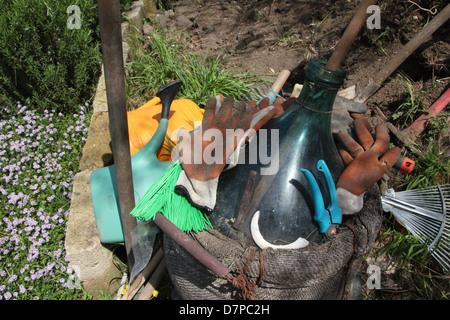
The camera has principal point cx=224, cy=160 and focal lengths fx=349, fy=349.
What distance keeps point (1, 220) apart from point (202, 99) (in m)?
1.57

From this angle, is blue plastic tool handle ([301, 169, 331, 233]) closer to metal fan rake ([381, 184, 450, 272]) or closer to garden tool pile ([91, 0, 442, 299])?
garden tool pile ([91, 0, 442, 299])

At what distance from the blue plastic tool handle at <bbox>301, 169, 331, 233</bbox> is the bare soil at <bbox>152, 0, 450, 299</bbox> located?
3.62ft

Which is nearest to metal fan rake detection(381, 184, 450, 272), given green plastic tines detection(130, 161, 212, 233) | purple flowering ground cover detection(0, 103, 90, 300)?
green plastic tines detection(130, 161, 212, 233)

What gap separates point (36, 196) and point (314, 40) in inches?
97.6

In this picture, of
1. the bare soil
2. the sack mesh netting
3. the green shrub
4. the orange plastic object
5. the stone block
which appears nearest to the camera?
the sack mesh netting

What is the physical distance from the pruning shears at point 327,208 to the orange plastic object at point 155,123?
0.98 meters

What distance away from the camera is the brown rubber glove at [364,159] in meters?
1.17

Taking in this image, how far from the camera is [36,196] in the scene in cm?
233

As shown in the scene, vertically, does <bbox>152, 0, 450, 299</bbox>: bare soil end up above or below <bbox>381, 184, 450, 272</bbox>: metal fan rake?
above

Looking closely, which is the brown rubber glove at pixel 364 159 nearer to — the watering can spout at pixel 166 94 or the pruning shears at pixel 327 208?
the pruning shears at pixel 327 208

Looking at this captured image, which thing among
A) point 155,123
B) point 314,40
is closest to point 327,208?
point 155,123

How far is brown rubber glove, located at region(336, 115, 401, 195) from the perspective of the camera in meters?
1.17

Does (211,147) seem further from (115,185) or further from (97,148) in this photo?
(97,148)

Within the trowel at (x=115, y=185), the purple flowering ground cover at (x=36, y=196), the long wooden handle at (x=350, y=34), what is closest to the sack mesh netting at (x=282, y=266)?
the long wooden handle at (x=350, y=34)
